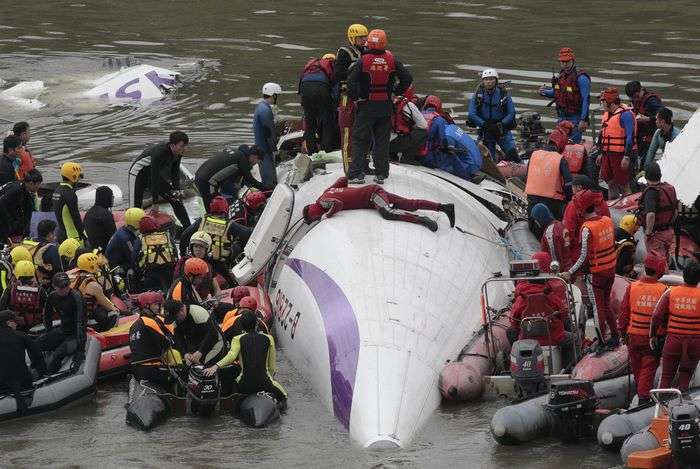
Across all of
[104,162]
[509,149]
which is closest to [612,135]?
[509,149]

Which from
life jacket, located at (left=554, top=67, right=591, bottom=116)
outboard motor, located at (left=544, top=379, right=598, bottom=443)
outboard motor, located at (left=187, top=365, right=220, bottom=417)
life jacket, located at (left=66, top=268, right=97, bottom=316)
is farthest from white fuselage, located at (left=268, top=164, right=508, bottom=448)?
life jacket, located at (left=554, top=67, right=591, bottom=116)

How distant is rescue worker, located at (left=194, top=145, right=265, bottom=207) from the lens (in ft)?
63.8

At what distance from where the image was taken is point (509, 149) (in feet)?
73.3

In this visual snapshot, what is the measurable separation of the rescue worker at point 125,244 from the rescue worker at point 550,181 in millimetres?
4811

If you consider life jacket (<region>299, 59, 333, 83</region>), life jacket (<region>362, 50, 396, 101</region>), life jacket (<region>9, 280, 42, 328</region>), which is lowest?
life jacket (<region>9, 280, 42, 328</region>)

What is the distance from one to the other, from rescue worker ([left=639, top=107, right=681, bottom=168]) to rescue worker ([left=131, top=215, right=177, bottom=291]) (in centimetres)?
714

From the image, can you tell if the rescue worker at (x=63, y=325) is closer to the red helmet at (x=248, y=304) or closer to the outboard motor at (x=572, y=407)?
the red helmet at (x=248, y=304)

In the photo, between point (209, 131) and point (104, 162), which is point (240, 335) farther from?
point (209, 131)

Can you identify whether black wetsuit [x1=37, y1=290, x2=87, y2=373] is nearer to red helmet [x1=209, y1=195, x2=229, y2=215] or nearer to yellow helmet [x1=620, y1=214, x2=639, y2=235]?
red helmet [x1=209, y1=195, x2=229, y2=215]

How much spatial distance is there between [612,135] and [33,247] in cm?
808

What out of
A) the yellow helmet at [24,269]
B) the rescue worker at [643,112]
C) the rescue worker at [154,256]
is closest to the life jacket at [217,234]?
the rescue worker at [154,256]

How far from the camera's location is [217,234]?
1720 centimetres

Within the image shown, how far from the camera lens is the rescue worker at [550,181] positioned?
58.7ft

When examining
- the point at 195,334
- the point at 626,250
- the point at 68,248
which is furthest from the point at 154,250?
the point at 626,250
